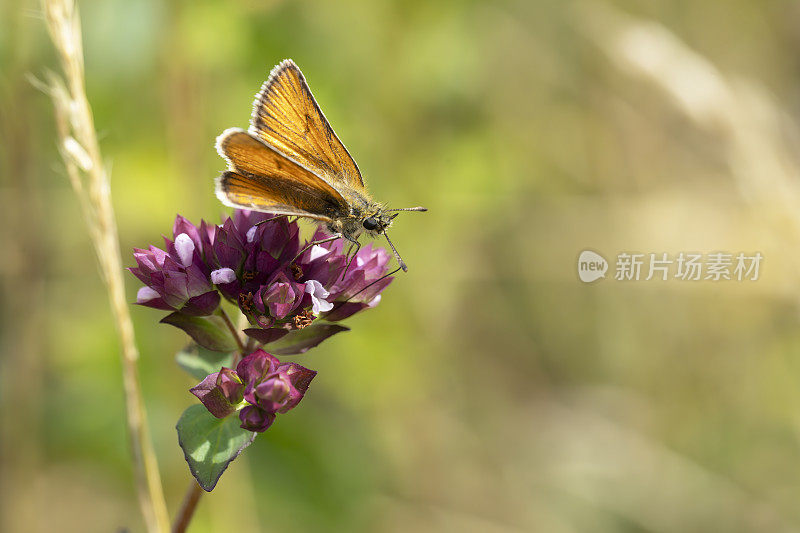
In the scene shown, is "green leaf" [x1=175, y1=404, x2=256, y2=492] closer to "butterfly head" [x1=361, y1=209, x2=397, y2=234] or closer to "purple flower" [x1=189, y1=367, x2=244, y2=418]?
"purple flower" [x1=189, y1=367, x2=244, y2=418]

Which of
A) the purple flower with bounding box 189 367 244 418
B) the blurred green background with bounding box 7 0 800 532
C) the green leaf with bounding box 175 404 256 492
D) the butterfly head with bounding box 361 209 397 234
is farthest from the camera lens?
the blurred green background with bounding box 7 0 800 532

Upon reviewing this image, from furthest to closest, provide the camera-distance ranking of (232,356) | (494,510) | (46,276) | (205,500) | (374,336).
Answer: (494,510) < (374,336) < (46,276) < (205,500) < (232,356)

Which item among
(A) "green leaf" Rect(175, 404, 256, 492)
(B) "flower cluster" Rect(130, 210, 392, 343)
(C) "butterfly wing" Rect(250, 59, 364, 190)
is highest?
(C) "butterfly wing" Rect(250, 59, 364, 190)

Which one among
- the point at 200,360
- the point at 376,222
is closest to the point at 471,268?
the point at 376,222

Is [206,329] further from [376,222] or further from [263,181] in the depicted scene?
[376,222]

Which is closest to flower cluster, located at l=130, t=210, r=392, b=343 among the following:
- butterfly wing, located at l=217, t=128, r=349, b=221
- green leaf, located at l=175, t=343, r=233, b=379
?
butterfly wing, located at l=217, t=128, r=349, b=221

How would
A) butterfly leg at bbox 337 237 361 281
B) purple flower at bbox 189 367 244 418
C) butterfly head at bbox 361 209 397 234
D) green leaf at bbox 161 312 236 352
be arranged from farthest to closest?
butterfly head at bbox 361 209 397 234
butterfly leg at bbox 337 237 361 281
green leaf at bbox 161 312 236 352
purple flower at bbox 189 367 244 418

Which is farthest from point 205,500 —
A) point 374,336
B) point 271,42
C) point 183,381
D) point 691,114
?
point 691,114

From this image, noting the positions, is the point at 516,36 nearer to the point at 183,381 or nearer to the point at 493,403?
Result: the point at 493,403
